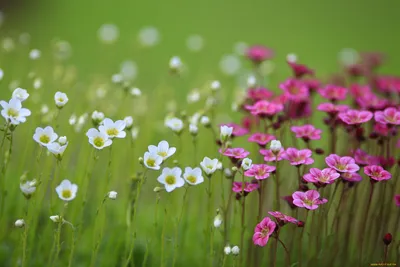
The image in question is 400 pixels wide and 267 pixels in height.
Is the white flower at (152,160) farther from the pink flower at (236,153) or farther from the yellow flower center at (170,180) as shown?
the pink flower at (236,153)

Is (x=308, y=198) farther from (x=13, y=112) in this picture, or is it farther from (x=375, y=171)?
(x=13, y=112)

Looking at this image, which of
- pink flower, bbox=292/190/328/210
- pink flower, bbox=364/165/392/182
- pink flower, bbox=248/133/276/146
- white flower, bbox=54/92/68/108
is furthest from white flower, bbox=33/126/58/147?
pink flower, bbox=364/165/392/182

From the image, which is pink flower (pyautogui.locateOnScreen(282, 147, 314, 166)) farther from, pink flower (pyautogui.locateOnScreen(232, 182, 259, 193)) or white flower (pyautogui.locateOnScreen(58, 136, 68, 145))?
white flower (pyautogui.locateOnScreen(58, 136, 68, 145))

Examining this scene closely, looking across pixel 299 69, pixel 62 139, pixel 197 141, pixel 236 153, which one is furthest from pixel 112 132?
pixel 197 141

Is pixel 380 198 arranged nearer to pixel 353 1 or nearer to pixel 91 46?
pixel 91 46

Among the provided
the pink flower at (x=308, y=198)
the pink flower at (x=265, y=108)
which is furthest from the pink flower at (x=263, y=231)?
the pink flower at (x=265, y=108)

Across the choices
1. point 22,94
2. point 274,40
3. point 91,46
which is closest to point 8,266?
point 22,94

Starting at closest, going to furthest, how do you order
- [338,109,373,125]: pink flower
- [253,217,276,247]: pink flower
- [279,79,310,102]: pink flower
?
[253,217,276,247]: pink flower < [338,109,373,125]: pink flower < [279,79,310,102]: pink flower
